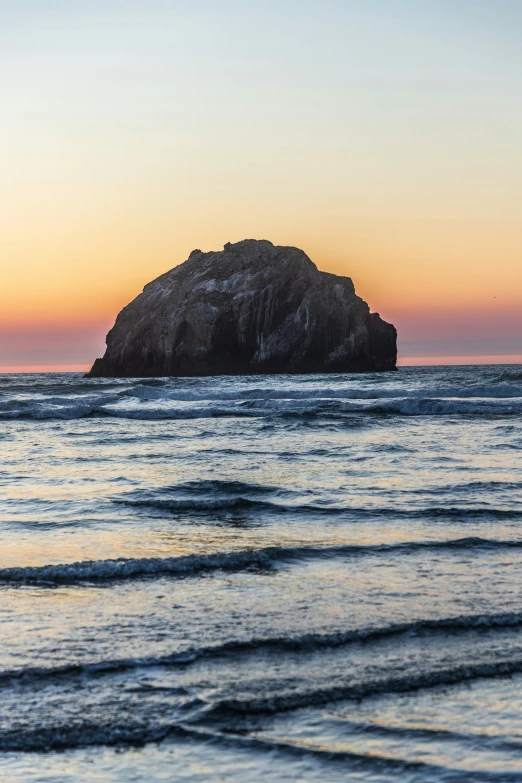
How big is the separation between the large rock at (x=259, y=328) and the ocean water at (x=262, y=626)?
9002 cm

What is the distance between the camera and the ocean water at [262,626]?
3.62 meters

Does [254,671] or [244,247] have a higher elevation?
[244,247]

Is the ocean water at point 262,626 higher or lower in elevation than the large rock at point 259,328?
lower

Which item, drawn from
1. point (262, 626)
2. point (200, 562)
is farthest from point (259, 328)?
point (262, 626)

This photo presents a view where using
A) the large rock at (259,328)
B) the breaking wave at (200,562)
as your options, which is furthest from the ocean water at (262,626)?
the large rock at (259,328)

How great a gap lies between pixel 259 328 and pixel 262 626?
99848 mm

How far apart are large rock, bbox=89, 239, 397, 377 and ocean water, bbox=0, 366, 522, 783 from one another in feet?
295

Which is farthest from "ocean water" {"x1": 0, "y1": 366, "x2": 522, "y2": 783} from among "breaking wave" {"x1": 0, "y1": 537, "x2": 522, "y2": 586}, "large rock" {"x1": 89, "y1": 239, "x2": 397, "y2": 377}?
"large rock" {"x1": 89, "y1": 239, "x2": 397, "y2": 377}

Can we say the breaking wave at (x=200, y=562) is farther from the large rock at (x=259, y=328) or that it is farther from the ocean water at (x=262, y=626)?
the large rock at (x=259, y=328)

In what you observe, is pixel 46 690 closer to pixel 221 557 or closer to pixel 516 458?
pixel 221 557

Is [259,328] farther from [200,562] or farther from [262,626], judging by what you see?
[262,626]

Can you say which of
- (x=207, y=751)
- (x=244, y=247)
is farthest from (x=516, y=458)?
(x=244, y=247)

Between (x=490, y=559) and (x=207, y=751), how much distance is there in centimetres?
418

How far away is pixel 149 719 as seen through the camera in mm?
3945
